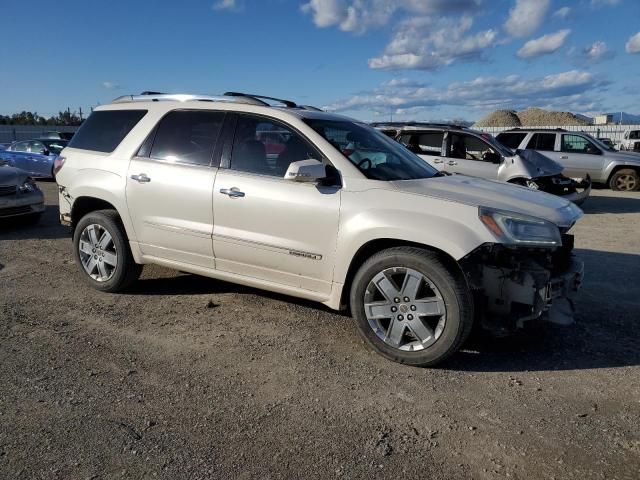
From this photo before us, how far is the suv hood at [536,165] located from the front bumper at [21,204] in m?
8.82

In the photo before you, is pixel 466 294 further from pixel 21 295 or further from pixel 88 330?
pixel 21 295

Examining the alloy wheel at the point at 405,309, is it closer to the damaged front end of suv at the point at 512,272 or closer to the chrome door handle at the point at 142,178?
the damaged front end of suv at the point at 512,272

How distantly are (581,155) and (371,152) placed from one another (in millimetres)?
13106

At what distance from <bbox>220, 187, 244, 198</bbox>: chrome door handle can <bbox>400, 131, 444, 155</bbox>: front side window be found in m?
7.43

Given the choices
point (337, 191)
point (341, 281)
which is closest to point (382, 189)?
point (337, 191)

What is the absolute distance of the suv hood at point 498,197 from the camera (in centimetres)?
388

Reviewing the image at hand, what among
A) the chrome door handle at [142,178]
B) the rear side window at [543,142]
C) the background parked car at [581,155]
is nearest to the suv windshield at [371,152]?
the chrome door handle at [142,178]

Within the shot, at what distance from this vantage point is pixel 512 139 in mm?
15484

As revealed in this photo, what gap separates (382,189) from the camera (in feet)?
13.1

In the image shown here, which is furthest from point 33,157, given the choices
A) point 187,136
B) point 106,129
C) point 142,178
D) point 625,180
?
point 625,180

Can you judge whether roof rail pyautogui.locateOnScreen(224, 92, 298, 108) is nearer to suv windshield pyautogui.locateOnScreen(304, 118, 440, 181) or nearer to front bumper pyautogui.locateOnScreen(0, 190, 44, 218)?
suv windshield pyautogui.locateOnScreen(304, 118, 440, 181)

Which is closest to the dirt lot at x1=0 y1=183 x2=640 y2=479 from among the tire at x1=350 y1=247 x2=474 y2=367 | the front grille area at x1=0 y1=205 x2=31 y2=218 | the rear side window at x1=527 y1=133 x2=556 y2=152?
the tire at x1=350 y1=247 x2=474 y2=367

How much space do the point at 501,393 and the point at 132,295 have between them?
141 inches

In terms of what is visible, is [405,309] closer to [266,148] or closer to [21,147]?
[266,148]
